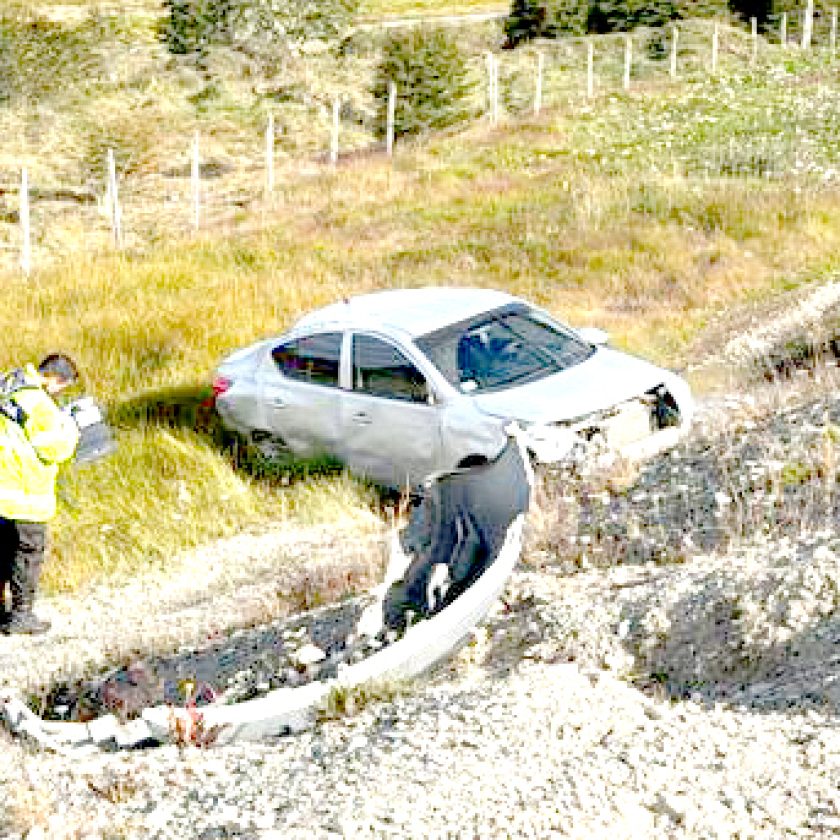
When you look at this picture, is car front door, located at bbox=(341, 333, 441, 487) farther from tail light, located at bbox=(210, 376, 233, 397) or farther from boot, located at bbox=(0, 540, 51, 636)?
boot, located at bbox=(0, 540, 51, 636)

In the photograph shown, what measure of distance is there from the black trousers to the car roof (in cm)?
339

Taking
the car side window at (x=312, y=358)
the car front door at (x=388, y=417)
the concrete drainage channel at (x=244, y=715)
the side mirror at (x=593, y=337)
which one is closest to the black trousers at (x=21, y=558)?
the concrete drainage channel at (x=244, y=715)

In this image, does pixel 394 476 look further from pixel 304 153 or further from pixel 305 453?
pixel 304 153

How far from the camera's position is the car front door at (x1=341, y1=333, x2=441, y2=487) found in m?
11.3

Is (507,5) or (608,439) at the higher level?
(608,439)

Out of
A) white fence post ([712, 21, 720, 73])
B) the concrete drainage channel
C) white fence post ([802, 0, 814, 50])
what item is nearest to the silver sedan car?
the concrete drainage channel

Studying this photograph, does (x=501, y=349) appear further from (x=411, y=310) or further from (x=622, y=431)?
(x=622, y=431)

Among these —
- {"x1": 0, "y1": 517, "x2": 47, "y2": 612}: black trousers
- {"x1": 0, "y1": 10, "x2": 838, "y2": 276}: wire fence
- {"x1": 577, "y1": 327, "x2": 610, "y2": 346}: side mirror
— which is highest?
{"x1": 577, "y1": 327, "x2": 610, "y2": 346}: side mirror

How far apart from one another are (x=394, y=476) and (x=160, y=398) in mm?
3738

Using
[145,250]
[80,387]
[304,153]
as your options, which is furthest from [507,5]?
[80,387]

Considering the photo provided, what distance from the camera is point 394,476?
11625 mm

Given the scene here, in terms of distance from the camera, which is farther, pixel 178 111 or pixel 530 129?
pixel 178 111

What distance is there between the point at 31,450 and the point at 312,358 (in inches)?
143

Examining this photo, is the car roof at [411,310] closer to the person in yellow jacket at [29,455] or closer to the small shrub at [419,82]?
the person in yellow jacket at [29,455]
